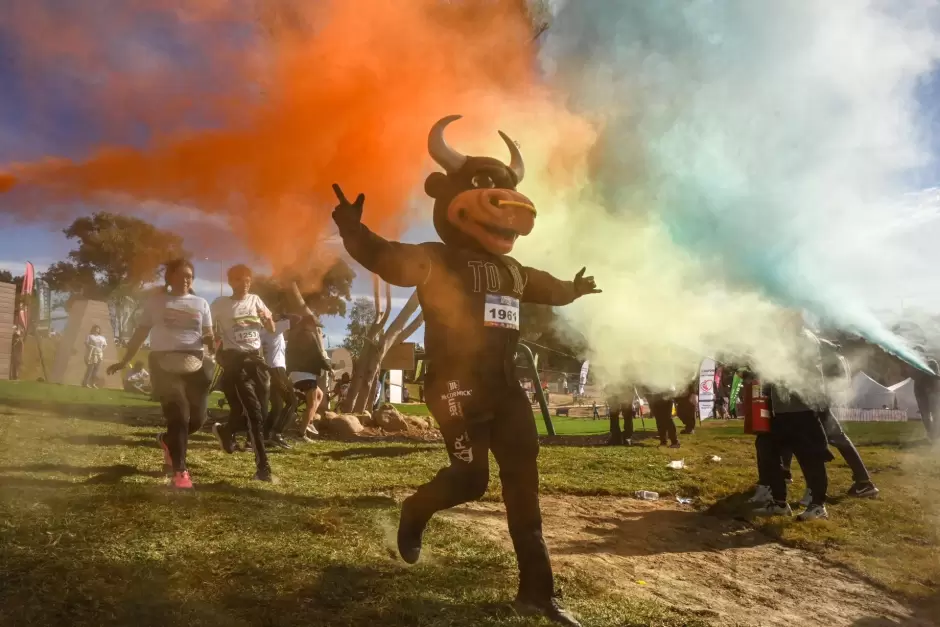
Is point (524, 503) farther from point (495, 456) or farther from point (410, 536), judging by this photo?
point (410, 536)

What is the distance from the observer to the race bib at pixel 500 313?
145 inches

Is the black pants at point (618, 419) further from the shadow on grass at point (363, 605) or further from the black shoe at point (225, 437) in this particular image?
the shadow on grass at point (363, 605)

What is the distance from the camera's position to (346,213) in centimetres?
341

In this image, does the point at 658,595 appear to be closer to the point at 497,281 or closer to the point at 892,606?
the point at 892,606

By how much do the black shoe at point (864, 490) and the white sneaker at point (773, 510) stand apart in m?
1.27

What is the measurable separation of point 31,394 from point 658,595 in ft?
32.7

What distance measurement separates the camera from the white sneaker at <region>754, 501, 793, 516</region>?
20.2 ft

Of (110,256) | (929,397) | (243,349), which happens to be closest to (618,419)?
(929,397)

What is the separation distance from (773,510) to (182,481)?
5.21 m

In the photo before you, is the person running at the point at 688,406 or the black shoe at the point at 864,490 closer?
the black shoe at the point at 864,490

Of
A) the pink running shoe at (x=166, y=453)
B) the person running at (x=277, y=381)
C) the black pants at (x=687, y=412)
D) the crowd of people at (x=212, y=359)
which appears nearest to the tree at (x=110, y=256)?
the crowd of people at (x=212, y=359)

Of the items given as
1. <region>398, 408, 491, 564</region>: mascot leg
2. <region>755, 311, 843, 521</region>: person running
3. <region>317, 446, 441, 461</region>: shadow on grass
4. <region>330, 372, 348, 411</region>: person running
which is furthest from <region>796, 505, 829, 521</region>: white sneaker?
<region>330, 372, 348, 411</region>: person running

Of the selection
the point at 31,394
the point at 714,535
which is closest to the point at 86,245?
the point at 714,535

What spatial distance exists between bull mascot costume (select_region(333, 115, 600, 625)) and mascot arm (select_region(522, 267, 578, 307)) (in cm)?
28
